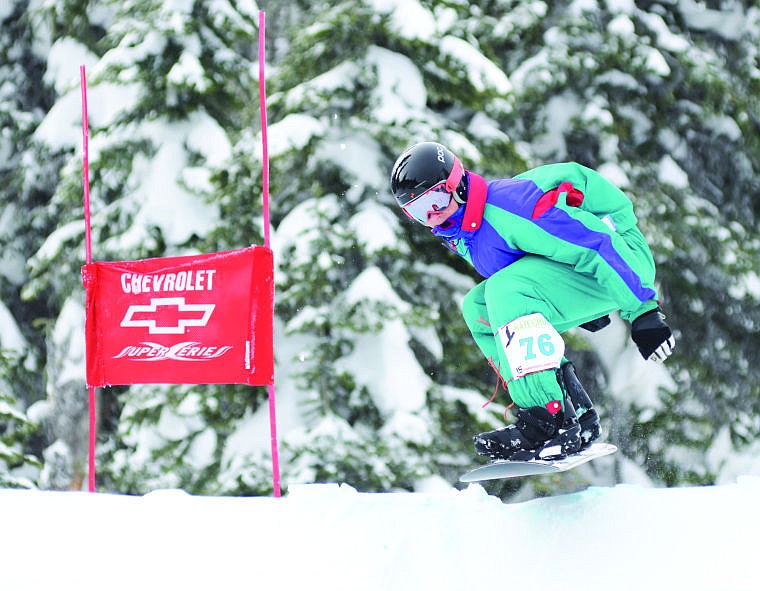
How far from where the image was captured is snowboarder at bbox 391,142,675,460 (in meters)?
3.12

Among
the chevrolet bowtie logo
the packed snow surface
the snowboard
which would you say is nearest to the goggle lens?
the snowboard

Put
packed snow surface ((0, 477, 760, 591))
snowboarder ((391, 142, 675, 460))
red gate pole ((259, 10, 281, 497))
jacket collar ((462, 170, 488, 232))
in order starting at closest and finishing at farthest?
packed snow surface ((0, 477, 760, 591)) < snowboarder ((391, 142, 675, 460)) < jacket collar ((462, 170, 488, 232)) < red gate pole ((259, 10, 281, 497))

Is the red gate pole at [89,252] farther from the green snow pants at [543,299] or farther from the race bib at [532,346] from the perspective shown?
the race bib at [532,346]

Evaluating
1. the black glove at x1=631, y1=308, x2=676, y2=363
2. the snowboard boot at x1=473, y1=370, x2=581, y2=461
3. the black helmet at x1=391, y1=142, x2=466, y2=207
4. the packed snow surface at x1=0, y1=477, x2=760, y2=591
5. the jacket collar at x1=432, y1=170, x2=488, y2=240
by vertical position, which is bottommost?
the packed snow surface at x1=0, y1=477, x2=760, y2=591

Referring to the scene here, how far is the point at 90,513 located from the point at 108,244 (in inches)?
195

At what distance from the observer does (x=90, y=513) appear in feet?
10.2

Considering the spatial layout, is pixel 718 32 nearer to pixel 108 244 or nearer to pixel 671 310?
pixel 671 310

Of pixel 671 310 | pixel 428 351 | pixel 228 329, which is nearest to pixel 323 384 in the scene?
pixel 428 351

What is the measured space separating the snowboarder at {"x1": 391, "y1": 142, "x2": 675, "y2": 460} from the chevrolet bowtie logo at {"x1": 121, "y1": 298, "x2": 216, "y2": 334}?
74.4 inches

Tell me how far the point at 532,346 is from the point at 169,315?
2.53m

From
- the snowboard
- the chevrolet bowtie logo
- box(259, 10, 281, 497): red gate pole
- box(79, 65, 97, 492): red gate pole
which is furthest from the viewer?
the chevrolet bowtie logo

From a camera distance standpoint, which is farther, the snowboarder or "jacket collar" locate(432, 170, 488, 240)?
"jacket collar" locate(432, 170, 488, 240)

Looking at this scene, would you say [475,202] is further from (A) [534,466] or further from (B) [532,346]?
(A) [534,466]

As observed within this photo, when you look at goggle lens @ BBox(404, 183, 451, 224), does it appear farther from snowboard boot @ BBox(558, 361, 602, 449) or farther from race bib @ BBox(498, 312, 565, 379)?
snowboard boot @ BBox(558, 361, 602, 449)
